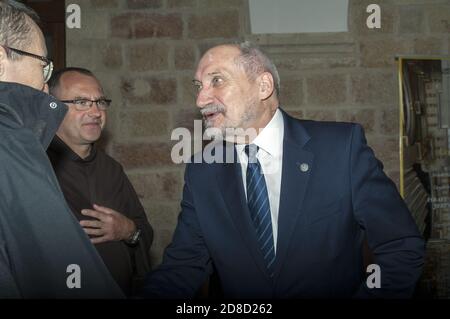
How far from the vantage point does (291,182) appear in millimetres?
1654

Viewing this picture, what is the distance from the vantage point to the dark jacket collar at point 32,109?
108cm

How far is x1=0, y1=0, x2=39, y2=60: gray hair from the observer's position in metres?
1.25

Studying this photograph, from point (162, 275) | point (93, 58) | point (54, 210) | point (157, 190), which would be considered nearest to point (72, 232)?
point (54, 210)

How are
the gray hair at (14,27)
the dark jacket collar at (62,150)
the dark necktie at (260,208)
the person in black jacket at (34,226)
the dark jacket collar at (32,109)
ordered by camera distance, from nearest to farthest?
the person in black jacket at (34,226), the dark jacket collar at (32,109), the gray hair at (14,27), the dark necktie at (260,208), the dark jacket collar at (62,150)

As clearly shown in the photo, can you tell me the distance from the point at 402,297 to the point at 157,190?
6.36ft

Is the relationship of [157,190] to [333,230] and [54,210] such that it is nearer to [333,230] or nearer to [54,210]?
[333,230]

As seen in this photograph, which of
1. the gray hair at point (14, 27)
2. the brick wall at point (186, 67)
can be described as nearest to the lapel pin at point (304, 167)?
the gray hair at point (14, 27)

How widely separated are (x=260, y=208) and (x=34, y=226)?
87 centimetres

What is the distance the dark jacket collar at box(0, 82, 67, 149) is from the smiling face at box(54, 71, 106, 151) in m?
1.16

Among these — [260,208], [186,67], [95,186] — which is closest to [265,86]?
[260,208]

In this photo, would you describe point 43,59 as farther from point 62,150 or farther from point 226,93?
point 62,150

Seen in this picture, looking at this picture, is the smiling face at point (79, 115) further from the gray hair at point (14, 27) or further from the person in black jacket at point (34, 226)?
the person in black jacket at point (34, 226)

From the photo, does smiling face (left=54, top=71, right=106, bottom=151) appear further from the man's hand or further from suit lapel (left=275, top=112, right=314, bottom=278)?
suit lapel (left=275, top=112, right=314, bottom=278)

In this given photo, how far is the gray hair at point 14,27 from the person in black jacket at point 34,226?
0.68ft
